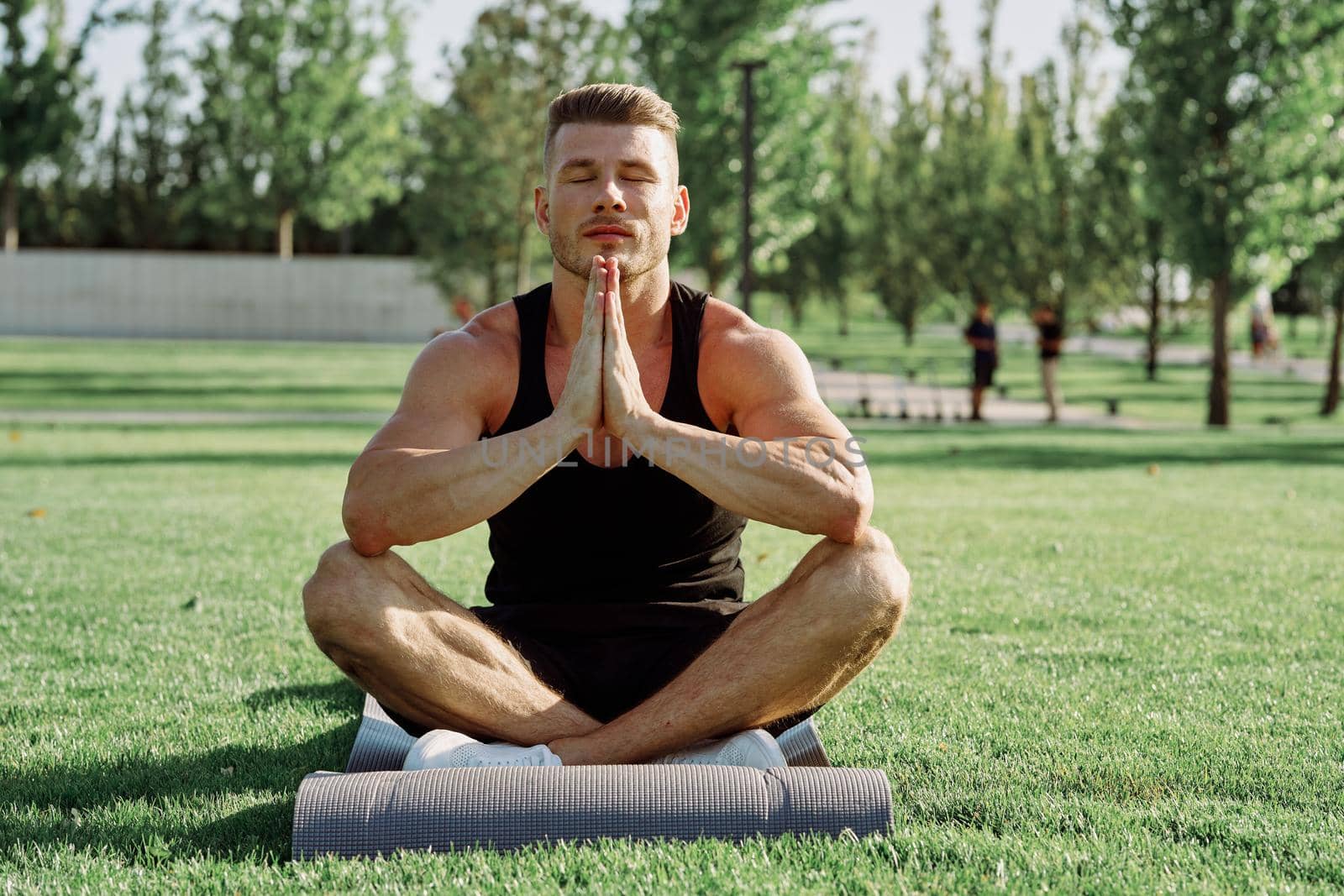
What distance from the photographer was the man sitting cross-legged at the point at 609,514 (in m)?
3.25

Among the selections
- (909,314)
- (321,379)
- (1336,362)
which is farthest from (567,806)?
(909,314)

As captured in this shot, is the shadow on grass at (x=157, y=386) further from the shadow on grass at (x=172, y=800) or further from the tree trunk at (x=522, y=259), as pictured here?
the shadow on grass at (x=172, y=800)

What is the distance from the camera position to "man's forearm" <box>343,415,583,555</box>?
3211 mm

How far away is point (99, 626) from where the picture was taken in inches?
226

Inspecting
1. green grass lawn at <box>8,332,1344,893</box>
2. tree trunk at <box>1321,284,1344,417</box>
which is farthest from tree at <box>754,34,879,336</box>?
green grass lawn at <box>8,332,1344,893</box>

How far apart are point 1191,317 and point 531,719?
110ft

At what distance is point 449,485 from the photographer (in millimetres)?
3252

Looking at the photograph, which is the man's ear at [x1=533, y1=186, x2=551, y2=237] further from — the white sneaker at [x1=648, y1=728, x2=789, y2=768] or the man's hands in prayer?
the white sneaker at [x1=648, y1=728, x2=789, y2=768]

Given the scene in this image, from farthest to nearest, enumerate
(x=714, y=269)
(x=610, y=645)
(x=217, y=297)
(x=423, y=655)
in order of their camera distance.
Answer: (x=217, y=297), (x=714, y=269), (x=610, y=645), (x=423, y=655)

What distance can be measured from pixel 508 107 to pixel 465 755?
31.9m

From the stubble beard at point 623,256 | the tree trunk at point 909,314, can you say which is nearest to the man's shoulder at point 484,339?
the stubble beard at point 623,256

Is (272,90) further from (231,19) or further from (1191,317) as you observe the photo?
(1191,317)

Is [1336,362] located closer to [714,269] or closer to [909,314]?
[714,269]

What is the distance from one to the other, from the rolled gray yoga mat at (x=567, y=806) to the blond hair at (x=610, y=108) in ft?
5.32
